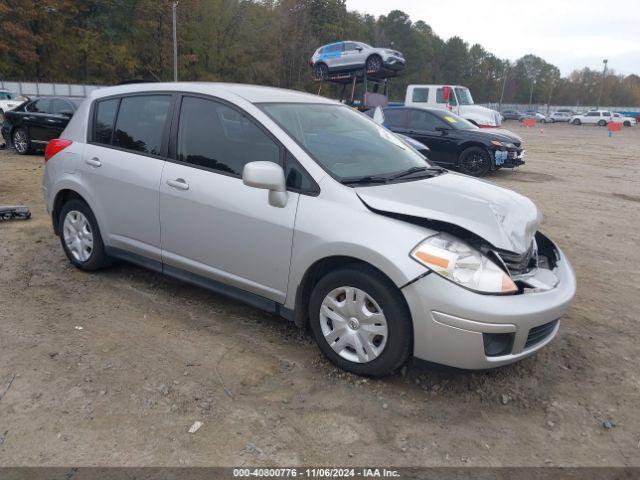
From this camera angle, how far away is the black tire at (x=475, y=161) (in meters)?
11.8

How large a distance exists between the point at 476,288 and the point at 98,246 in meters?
3.33

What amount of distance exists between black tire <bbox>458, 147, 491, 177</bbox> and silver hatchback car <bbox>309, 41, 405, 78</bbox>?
880 cm

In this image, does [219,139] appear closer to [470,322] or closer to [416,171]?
[416,171]

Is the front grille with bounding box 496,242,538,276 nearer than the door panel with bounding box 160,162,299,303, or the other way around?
the front grille with bounding box 496,242,538,276

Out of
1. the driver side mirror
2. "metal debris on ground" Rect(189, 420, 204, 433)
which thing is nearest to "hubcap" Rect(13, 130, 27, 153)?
the driver side mirror

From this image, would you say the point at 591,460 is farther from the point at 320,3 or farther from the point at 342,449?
the point at 320,3

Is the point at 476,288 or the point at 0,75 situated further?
the point at 0,75

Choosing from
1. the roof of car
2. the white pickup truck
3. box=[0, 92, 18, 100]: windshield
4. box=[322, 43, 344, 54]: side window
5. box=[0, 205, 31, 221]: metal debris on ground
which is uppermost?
box=[322, 43, 344, 54]: side window

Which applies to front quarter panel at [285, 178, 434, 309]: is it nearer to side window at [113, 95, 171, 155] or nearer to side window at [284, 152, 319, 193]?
side window at [284, 152, 319, 193]

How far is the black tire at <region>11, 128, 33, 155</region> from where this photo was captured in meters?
12.9

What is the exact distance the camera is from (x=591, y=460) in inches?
102

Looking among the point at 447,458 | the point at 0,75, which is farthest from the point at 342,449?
the point at 0,75

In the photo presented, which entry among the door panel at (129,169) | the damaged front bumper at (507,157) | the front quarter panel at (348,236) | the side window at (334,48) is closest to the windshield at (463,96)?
the side window at (334,48)

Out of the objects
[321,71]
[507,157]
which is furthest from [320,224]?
[321,71]
